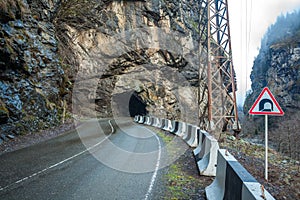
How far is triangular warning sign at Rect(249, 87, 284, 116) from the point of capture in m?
6.07

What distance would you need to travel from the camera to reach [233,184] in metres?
3.28

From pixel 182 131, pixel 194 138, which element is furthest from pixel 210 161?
pixel 182 131

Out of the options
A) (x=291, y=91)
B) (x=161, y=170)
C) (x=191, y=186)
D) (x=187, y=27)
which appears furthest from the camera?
(x=291, y=91)

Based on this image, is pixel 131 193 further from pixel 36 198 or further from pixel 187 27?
pixel 187 27

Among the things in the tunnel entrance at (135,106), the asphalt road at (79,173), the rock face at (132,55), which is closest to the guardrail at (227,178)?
the asphalt road at (79,173)

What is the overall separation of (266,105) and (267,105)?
0.02 metres

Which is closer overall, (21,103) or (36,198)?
(36,198)

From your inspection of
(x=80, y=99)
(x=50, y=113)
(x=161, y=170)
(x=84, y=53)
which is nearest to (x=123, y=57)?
(x=84, y=53)

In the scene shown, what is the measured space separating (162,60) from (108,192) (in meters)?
33.2

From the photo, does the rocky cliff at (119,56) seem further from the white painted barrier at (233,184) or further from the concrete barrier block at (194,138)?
the white painted barrier at (233,184)

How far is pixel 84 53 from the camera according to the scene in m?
32.0

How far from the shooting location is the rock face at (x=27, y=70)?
40.5 feet

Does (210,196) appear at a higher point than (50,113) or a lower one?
lower

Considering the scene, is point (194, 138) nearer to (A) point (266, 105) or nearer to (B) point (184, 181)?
(A) point (266, 105)
